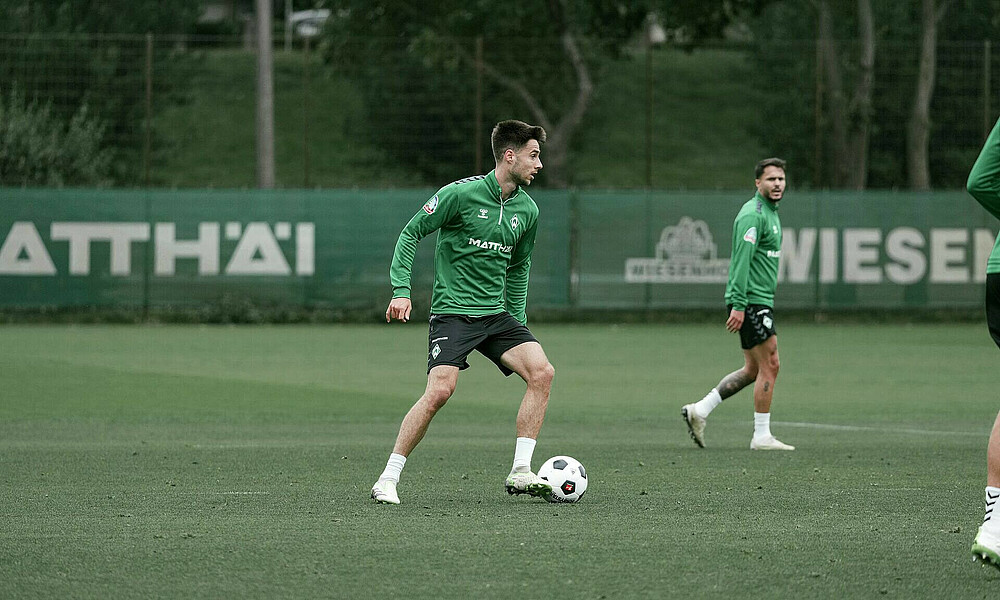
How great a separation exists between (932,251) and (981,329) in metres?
2.19

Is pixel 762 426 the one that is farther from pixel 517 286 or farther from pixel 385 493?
pixel 385 493

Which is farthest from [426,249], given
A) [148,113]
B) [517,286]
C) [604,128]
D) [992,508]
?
[604,128]

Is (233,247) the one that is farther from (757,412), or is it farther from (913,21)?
(913,21)

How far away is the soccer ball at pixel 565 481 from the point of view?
27.3 ft

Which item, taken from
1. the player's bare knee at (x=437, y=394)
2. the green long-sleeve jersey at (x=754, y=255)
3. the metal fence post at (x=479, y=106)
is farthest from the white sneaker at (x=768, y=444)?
the metal fence post at (x=479, y=106)

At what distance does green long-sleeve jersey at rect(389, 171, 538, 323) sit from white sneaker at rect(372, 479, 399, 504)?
1.01 metres

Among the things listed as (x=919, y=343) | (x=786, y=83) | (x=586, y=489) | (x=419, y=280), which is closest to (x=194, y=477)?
(x=586, y=489)

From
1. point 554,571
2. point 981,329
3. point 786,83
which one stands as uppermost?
point 786,83

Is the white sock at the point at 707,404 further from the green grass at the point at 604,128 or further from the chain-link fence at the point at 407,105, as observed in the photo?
the green grass at the point at 604,128

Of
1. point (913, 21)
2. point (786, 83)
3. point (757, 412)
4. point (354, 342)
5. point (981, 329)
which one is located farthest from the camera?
point (913, 21)

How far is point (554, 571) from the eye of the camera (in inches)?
242

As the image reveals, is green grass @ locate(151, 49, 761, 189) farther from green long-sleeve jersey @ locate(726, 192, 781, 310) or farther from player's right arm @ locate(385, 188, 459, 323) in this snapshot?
player's right arm @ locate(385, 188, 459, 323)

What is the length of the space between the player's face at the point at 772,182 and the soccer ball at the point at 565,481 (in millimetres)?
→ 3926

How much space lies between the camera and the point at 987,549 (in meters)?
5.94
